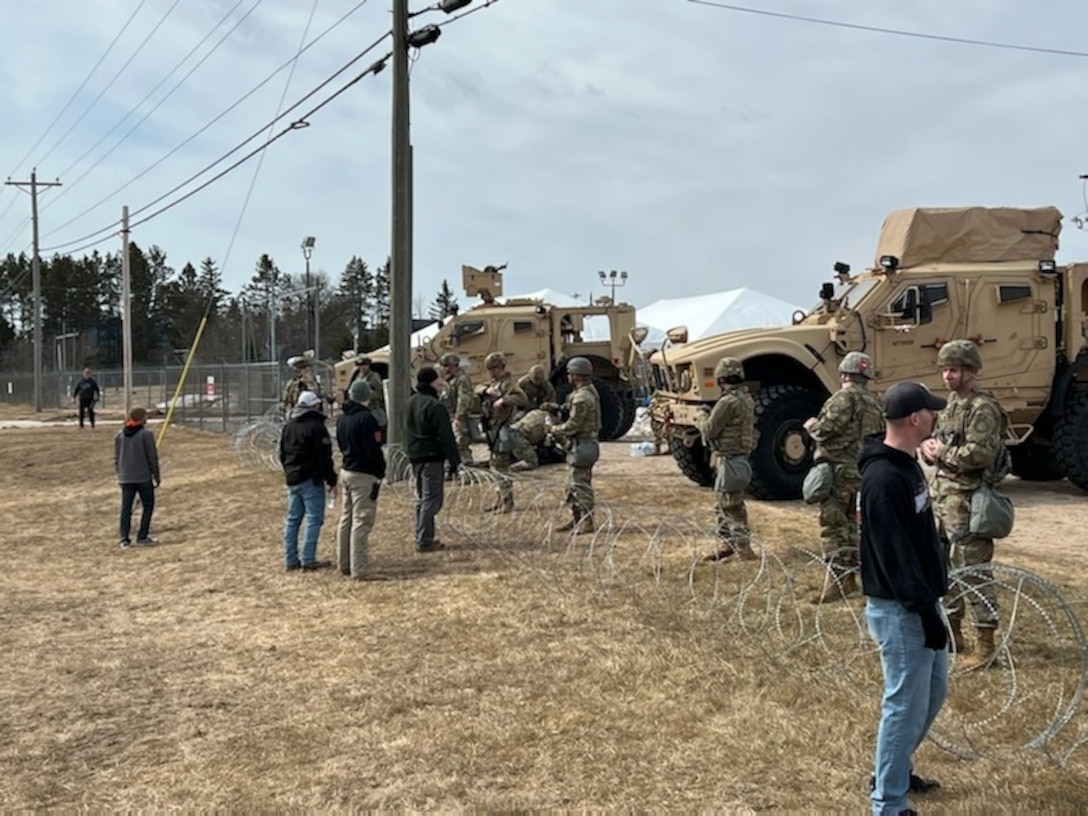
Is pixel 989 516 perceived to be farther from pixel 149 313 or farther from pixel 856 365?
pixel 149 313

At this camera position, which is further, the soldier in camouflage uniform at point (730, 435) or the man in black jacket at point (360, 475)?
the man in black jacket at point (360, 475)

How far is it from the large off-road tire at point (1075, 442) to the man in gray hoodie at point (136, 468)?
1026 cm

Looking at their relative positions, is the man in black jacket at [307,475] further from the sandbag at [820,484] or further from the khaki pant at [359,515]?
the sandbag at [820,484]

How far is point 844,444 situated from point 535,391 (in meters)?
5.63

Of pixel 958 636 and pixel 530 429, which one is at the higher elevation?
pixel 530 429

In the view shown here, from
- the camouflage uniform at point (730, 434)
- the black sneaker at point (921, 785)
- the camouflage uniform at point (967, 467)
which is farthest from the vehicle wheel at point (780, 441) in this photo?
the black sneaker at point (921, 785)

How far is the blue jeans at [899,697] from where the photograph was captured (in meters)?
3.54

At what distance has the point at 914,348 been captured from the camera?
444 inches

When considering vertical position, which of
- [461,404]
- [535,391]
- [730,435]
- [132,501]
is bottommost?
[132,501]

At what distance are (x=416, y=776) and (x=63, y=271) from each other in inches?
3650

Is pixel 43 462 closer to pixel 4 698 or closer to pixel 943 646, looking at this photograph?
pixel 4 698

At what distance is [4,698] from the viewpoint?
557 centimetres

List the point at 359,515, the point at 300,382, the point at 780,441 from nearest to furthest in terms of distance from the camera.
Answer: the point at 359,515
the point at 780,441
the point at 300,382

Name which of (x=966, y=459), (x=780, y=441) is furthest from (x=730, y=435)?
(x=780, y=441)
